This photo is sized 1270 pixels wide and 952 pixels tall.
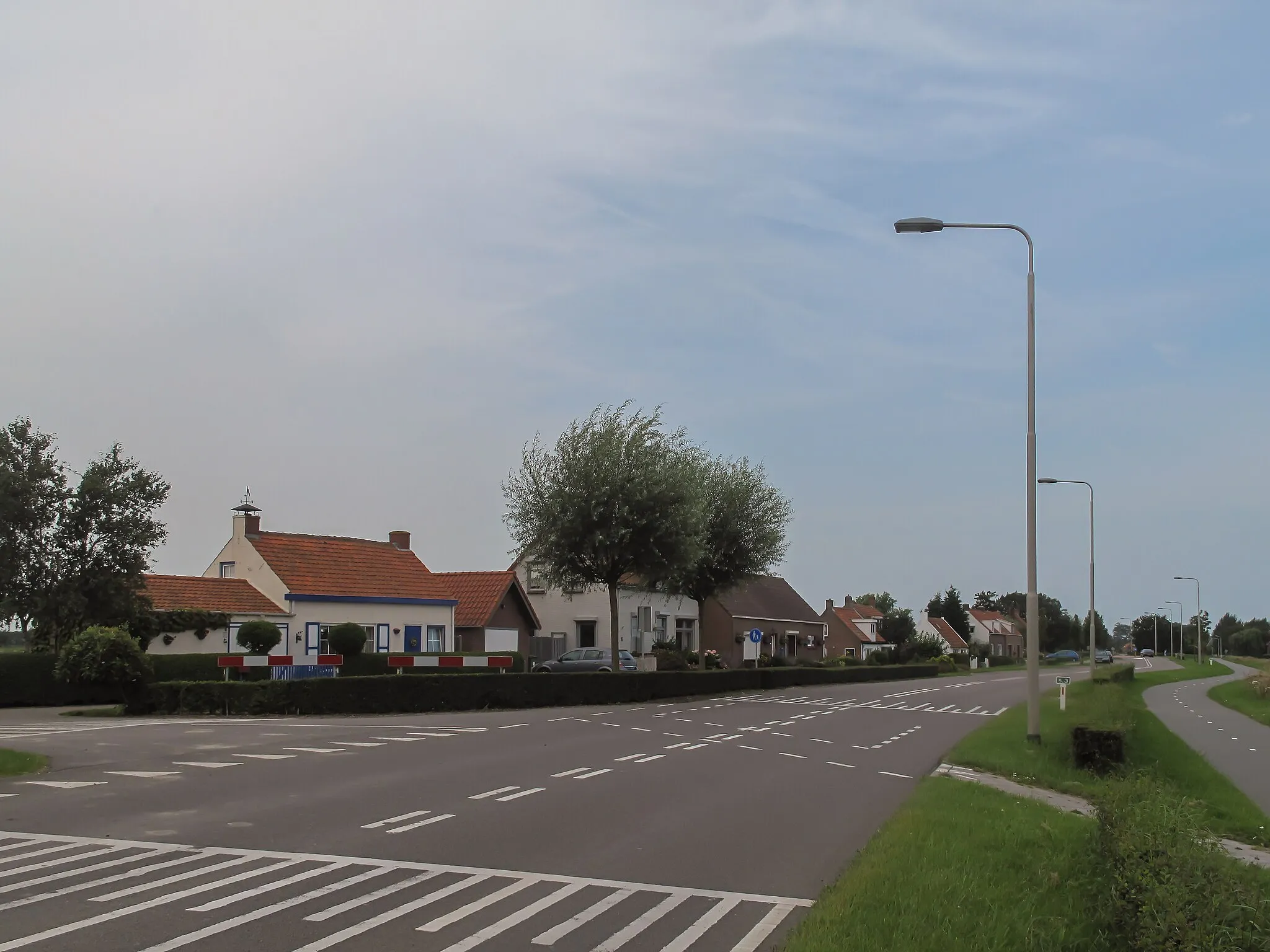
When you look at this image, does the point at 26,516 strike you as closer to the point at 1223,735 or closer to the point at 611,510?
the point at 611,510

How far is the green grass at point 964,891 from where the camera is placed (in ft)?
22.5

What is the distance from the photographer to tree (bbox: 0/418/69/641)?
33.0 m

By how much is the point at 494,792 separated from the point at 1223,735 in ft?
68.4

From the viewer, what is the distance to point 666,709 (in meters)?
31.6

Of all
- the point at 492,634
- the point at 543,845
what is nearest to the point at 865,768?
the point at 543,845

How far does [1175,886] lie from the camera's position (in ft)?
18.5

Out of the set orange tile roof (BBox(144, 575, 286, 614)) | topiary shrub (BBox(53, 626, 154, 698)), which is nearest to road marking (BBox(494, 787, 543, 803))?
topiary shrub (BBox(53, 626, 154, 698))

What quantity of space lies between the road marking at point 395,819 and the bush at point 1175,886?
21.6 feet

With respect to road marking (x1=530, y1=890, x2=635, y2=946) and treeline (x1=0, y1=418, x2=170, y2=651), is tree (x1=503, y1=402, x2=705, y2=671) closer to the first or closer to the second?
treeline (x1=0, y1=418, x2=170, y2=651)

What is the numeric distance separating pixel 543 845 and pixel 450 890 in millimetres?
2037

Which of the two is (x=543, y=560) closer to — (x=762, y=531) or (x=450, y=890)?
(x=762, y=531)

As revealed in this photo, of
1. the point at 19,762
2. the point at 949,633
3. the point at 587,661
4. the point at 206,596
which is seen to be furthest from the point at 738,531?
the point at 949,633

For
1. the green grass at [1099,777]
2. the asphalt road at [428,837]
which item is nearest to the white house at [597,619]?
the green grass at [1099,777]

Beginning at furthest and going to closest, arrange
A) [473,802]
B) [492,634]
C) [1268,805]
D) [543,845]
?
[492,634], [1268,805], [473,802], [543,845]
